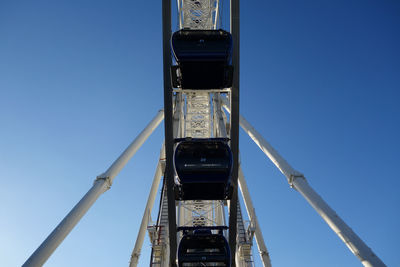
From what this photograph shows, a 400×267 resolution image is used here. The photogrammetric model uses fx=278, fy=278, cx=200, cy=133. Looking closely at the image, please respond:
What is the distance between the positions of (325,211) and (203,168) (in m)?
3.10

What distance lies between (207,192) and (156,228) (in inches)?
90.8

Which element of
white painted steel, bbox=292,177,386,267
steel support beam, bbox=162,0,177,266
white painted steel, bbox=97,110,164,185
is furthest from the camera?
white painted steel, bbox=97,110,164,185

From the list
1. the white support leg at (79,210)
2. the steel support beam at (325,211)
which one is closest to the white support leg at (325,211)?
the steel support beam at (325,211)

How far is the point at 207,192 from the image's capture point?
802cm

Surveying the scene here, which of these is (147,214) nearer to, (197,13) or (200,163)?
(200,163)

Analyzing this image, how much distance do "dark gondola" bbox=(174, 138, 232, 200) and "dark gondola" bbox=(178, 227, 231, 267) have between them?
1.11m

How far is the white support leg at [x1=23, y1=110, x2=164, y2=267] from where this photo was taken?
18.4ft

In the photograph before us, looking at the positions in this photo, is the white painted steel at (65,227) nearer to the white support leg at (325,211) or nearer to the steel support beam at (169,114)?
the steel support beam at (169,114)

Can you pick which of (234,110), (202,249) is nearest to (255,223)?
(202,249)

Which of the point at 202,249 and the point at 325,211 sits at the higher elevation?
the point at 325,211

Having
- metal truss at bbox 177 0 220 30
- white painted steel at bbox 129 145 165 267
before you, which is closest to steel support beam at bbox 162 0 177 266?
white painted steel at bbox 129 145 165 267

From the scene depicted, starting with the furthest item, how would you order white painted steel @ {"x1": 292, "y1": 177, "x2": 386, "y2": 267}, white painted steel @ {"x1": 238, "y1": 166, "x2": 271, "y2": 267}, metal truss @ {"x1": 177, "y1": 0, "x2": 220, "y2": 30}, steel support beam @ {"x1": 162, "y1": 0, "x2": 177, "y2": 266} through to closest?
metal truss @ {"x1": 177, "y1": 0, "x2": 220, "y2": 30} < white painted steel @ {"x1": 238, "y1": 166, "x2": 271, "y2": 267} < steel support beam @ {"x1": 162, "y1": 0, "x2": 177, "y2": 266} < white painted steel @ {"x1": 292, "y1": 177, "x2": 386, "y2": 267}

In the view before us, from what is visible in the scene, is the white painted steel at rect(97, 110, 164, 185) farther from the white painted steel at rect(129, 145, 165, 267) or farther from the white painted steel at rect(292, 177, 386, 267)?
the white painted steel at rect(292, 177, 386, 267)

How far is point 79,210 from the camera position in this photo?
676cm
